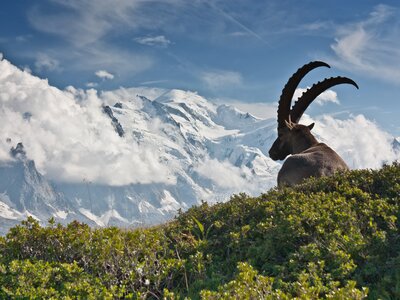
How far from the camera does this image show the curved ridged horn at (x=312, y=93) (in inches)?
654

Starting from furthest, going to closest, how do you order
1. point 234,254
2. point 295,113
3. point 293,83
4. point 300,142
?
point 295,113
point 300,142
point 293,83
point 234,254

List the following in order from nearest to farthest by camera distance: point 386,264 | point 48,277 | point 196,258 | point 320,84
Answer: point 386,264 < point 48,277 < point 196,258 < point 320,84

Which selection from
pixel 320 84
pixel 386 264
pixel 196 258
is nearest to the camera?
pixel 386 264

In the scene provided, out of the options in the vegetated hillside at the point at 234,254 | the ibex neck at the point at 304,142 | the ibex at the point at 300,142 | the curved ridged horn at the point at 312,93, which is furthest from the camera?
the ibex neck at the point at 304,142

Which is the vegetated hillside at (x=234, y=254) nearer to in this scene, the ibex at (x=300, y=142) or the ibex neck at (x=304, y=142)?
the ibex at (x=300, y=142)

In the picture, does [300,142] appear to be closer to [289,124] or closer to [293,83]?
[289,124]

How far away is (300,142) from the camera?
1766 centimetres

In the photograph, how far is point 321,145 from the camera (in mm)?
15891

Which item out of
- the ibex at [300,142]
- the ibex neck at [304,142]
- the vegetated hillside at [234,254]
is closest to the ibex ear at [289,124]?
the ibex at [300,142]

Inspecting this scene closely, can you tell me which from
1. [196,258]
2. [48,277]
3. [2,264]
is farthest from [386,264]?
[2,264]

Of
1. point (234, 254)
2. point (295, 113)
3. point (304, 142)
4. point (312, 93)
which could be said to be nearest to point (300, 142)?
point (304, 142)

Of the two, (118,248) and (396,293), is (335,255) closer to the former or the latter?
(396,293)

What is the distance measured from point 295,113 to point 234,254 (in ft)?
36.3

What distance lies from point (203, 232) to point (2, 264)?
3172 millimetres
